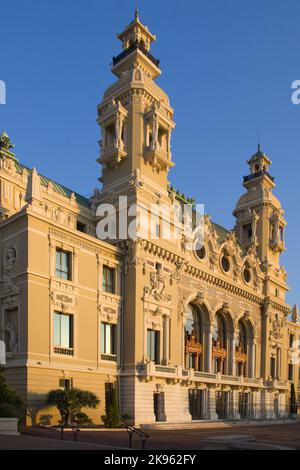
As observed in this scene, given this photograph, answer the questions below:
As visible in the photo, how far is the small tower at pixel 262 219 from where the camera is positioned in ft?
244

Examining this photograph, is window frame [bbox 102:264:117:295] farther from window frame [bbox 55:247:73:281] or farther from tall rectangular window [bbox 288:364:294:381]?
tall rectangular window [bbox 288:364:294:381]

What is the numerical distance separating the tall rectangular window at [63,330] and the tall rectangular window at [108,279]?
519cm

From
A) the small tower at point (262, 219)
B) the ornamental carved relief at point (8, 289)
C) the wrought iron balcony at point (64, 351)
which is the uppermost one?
the small tower at point (262, 219)

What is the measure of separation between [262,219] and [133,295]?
3890 cm

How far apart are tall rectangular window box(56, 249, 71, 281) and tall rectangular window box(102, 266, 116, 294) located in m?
4.46

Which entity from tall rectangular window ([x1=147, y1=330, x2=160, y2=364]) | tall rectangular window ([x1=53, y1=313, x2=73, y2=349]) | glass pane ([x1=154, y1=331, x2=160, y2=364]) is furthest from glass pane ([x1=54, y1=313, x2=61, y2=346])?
glass pane ([x1=154, y1=331, x2=160, y2=364])

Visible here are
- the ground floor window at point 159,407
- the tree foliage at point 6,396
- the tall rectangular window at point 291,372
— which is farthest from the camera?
the tall rectangular window at point 291,372

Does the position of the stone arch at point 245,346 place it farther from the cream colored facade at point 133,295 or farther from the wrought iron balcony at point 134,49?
the wrought iron balcony at point 134,49

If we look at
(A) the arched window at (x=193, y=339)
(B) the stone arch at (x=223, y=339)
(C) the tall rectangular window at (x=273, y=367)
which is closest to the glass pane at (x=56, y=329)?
(A) the arched window at (x=193, y=339)

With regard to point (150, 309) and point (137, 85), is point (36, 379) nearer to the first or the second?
point (150, 309)

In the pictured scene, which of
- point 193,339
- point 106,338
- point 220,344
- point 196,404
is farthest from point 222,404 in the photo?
point 106,338

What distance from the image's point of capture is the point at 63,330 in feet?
121

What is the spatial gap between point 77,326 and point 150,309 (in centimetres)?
816
